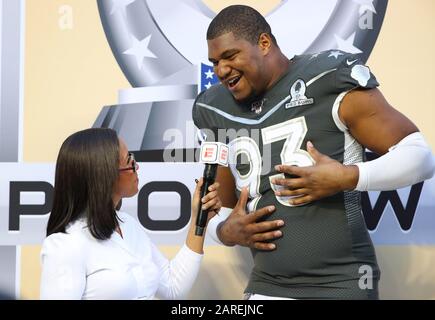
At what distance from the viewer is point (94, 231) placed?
1902 millimetres

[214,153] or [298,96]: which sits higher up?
[298,96]

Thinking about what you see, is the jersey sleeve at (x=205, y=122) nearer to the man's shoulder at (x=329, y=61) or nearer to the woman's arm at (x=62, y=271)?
the man's shoulder at (x=329, y=61)

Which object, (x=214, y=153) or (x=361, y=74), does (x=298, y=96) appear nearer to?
(x=361, y=74)

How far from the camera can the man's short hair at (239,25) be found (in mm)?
2162

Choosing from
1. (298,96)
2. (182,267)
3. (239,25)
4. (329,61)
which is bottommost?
(182,267)

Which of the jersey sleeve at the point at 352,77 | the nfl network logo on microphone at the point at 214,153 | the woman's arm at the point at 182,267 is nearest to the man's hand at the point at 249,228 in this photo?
the woman's arm at the point at 182,267

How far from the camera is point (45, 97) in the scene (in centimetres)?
271

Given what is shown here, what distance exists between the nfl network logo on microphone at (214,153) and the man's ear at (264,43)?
1.31 ft

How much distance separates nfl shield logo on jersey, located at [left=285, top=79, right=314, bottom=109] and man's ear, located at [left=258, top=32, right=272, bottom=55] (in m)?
0.17

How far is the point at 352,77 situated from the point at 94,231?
868 mm

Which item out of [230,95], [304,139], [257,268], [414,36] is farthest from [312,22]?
[257,268]

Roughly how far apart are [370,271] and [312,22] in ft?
3.83

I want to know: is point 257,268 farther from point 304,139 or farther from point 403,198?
point 403,198

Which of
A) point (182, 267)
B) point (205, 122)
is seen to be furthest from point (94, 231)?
point (205, 122)
